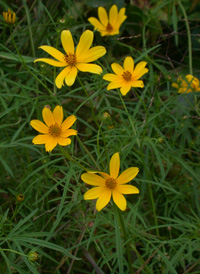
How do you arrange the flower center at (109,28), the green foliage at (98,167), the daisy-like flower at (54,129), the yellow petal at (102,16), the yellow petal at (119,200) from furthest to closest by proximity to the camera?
1. the yellow petal at (102,16)
2. the flower center at (109,28)
3. the green foliage at (98,167)
4. the daisy-like flower at (54,129)
5. the yellow petal at (119,200)

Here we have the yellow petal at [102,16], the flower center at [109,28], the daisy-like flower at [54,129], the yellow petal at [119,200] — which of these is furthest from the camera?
the yellow petal at [102,16]

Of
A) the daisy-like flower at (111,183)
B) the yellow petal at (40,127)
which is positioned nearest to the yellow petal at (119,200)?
the daisy-like flower at (111,183)

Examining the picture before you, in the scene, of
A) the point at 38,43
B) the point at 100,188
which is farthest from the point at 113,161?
the point at 38,43

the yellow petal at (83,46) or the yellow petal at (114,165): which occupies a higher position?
the yellow petal at (83,46)

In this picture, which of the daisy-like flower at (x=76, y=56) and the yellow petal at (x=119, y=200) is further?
the daisy-like flower at (x=76, y=56)

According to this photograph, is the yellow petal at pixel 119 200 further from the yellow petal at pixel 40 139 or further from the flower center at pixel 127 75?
the flower center at pixel 127 75

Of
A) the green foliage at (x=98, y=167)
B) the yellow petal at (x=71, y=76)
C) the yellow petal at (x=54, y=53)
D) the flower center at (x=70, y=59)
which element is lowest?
the green foliage at (x=98, y=167)

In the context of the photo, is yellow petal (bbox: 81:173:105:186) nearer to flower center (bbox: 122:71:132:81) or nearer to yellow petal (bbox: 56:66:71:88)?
yellow petal (bbox: 56:66:71:88)
